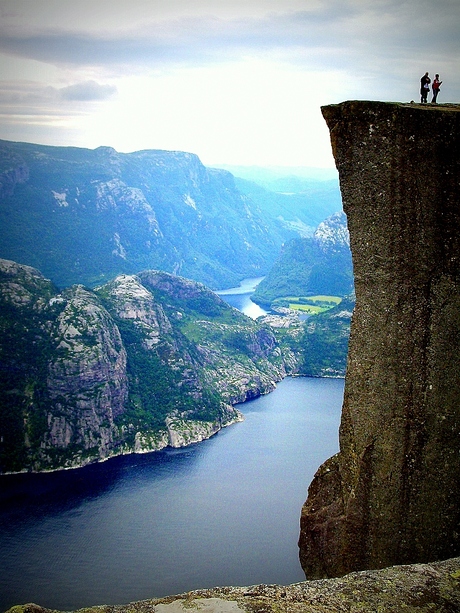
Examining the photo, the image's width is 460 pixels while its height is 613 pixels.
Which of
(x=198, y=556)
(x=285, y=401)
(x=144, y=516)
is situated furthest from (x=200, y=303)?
(x=198, y=556)

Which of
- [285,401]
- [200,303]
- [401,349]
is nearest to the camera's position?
[401,349]

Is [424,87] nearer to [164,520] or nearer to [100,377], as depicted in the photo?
[164,520]

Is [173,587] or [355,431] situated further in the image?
[173,587]

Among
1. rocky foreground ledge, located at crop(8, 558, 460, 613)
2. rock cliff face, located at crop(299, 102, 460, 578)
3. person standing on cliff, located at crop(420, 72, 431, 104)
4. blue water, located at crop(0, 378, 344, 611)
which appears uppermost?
person standing on cliff, located at crop(420, 72, 431, 104)

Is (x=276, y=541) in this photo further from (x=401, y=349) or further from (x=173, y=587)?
(x=401, y=349)

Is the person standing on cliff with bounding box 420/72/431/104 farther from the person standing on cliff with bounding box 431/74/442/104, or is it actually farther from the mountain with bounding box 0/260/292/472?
the mountain with bounding box 0/260/292/472

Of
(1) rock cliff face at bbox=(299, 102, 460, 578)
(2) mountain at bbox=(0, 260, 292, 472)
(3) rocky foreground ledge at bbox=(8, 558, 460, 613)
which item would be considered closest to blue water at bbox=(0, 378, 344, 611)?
(2) mountain at bbox=(0, 260, 292, 472)
